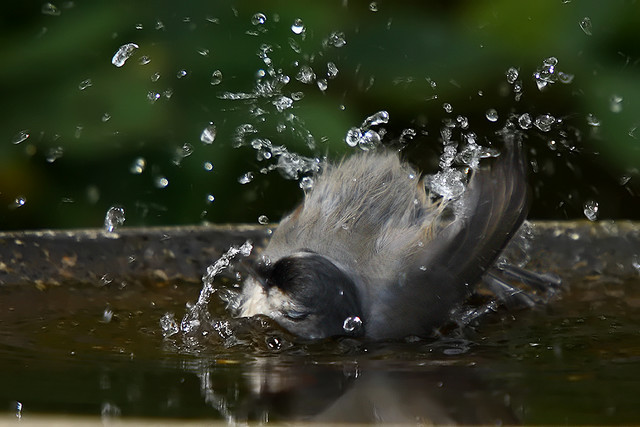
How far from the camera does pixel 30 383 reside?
1274 mm

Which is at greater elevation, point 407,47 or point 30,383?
point 407,47

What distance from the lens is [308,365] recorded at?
157 centimetres

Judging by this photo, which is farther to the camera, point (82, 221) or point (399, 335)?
point (82, 221)

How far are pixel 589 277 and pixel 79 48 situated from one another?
183 cm

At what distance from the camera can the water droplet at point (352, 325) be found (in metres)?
1.84

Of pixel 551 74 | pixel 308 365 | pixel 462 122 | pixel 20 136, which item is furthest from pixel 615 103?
pixel 308 365

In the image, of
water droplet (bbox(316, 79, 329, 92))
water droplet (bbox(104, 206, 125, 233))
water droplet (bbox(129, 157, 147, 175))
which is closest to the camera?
water droplet (bbox(104, 206, 125, 233))

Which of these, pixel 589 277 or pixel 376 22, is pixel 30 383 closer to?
pixel 589 277

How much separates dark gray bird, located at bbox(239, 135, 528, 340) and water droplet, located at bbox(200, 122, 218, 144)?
1.22 meters

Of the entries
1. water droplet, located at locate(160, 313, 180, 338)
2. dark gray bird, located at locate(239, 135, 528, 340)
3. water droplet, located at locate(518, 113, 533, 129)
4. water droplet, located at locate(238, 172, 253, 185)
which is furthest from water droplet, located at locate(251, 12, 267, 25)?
water droplet, located at locate(160, 313, 180, 338)

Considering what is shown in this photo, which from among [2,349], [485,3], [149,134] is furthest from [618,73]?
[2,349]

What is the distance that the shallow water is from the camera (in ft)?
3.72

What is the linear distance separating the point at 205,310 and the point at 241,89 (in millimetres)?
1498

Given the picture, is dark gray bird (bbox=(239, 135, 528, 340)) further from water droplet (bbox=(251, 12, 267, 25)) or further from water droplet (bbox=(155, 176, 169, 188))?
water droplet (bbox=(251, 12, 267, 25))
